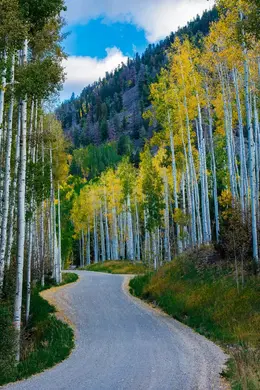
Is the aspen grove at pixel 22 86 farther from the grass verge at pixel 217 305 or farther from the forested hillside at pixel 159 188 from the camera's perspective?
the grass verge at pixel 217 305

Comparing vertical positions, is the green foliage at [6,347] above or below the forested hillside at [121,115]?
below

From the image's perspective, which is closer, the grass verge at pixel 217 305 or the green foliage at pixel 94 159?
the grass verge at pixel 217 305

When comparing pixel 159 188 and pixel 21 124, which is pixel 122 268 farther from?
pixel 21 124

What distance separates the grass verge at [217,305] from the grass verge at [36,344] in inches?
159

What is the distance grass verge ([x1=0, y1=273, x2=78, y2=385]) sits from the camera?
8.67 meters

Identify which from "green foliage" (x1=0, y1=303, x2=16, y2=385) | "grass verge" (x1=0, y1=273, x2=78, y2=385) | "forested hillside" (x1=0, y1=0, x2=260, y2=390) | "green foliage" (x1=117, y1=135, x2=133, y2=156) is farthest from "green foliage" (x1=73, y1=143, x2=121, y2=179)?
"green foliage" (x1=0, y1=303, x2=16, y2=385)

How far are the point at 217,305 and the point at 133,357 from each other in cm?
512

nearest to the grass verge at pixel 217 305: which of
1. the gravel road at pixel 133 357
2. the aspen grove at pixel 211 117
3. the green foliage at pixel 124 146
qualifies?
the gravel road at pixel 133 357

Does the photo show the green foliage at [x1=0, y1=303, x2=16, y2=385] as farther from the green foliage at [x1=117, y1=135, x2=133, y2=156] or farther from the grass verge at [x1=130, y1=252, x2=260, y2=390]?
the green foliage at [x1=117, y1=135, x2=133, y2=156]

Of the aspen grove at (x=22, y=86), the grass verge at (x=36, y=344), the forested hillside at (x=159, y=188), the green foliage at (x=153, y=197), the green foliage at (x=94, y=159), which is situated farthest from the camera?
the green foliage at (x=94, y=159)

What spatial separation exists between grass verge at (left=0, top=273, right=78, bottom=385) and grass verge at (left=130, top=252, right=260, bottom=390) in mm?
4028

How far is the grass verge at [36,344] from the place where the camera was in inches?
341

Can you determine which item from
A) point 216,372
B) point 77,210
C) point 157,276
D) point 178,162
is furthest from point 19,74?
point 77,210

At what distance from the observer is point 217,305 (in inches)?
534
